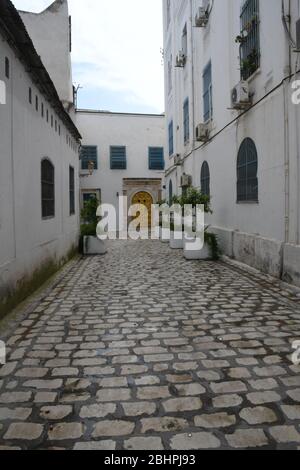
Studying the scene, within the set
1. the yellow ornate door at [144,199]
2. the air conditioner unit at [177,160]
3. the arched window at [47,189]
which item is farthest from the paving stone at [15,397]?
the yellow ornate door at [144,199]

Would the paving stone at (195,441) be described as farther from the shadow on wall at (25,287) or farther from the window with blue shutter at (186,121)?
the window with blue shutter at (186,121)

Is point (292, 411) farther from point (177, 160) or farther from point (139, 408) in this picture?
point (177, 160)

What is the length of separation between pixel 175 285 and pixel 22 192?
130 inches

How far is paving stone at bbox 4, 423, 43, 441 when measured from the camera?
7.78ft

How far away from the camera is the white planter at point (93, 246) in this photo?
38.4ft

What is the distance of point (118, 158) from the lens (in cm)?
2244

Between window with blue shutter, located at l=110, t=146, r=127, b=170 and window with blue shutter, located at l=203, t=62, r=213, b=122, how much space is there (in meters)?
11.0

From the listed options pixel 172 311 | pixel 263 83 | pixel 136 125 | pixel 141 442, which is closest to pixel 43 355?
pixel 141 442

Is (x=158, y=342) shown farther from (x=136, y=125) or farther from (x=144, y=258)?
(x=136, y=125)

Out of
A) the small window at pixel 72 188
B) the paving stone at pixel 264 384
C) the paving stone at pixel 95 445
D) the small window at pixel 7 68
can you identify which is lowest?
the paving stone at pixel 95 445

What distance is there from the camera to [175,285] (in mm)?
6949

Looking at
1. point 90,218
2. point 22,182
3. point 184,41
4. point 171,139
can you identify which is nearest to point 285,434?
point 22,182

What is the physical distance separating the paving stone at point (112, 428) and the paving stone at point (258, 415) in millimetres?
820

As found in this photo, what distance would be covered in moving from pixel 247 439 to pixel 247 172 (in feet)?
22.9
